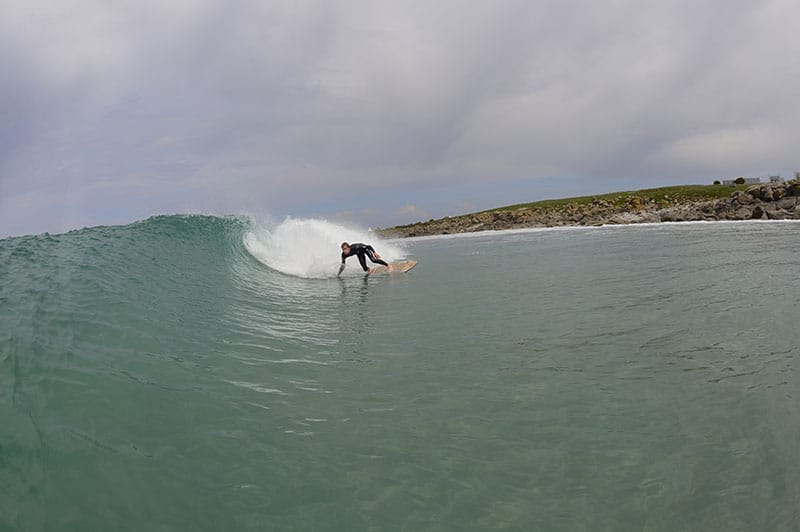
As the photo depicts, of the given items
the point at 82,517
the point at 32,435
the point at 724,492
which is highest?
the point at 32,435

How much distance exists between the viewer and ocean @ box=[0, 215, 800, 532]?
12.1 feet

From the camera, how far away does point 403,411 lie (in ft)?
18.0

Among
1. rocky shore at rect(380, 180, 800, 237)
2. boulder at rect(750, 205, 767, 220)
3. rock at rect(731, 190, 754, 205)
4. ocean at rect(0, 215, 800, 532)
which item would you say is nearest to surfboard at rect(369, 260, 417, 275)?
ocean at rect(0, 215, 800, 532)

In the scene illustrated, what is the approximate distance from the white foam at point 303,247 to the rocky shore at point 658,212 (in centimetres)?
3595

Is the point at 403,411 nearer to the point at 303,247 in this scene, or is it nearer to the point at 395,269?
the point at 395,269

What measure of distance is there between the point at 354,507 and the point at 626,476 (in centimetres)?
236

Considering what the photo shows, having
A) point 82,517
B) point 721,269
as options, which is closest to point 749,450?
point 82,517

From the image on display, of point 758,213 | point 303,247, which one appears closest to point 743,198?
point 758,213

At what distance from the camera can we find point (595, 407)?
527 centimetres

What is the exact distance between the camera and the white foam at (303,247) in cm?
2142

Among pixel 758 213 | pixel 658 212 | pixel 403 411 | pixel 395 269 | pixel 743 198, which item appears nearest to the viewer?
pixel 403 411

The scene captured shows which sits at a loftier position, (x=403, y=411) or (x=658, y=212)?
(x=658, y=212)

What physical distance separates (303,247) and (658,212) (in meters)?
50.2

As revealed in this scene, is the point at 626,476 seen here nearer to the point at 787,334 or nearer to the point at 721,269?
the point at 787,334
